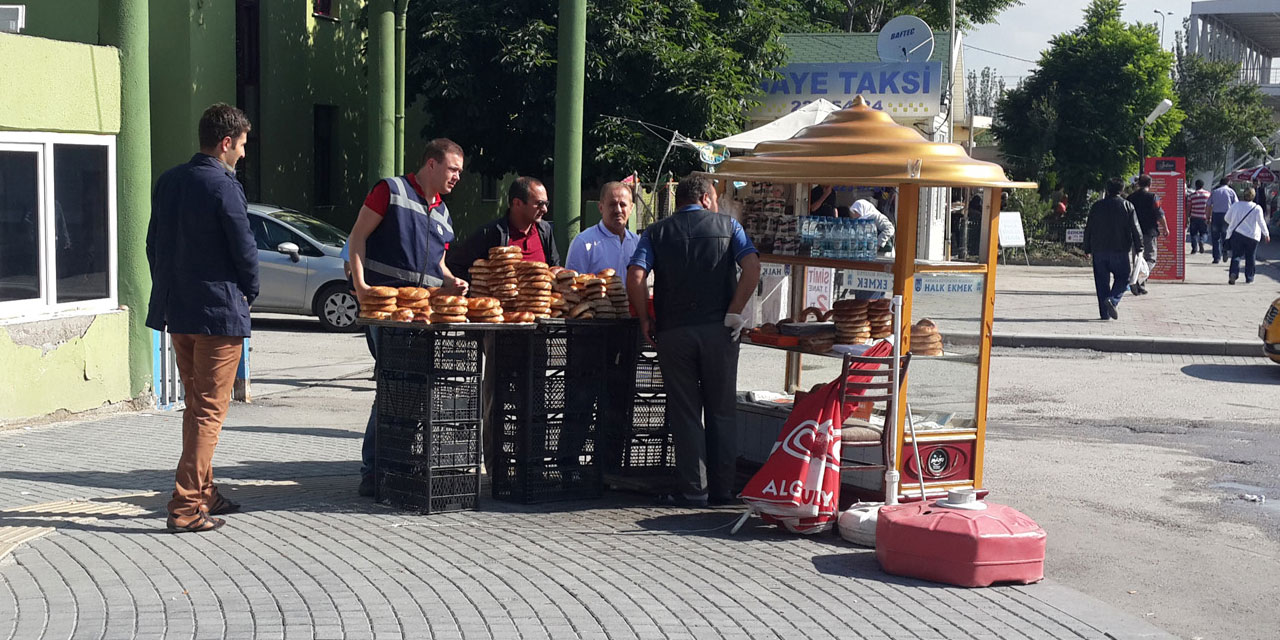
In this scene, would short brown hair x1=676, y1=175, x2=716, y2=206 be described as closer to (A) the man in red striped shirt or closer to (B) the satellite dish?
(B) the satellite dish

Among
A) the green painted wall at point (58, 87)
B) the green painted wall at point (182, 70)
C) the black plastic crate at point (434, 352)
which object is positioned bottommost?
the black plastic crate at point (434, 352)

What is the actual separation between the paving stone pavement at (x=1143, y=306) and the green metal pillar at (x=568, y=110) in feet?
26.0

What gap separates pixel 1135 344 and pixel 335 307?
9807 millimetres

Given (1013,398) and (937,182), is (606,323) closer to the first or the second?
(937,182)

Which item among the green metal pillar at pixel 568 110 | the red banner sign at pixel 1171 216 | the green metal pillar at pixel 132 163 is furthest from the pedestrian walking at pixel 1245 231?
the green metal pillar at pixel 132 163

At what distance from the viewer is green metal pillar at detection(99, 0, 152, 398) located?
1004 cm

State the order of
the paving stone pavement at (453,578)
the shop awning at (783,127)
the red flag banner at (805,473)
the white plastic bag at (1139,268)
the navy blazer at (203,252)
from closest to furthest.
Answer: the paving stone pavement at (453,578)
the navy blazer at (203,252)
the red flag banner at (805,473)
the shop awning at (783,127)
the white plastic bag at (1139,268)

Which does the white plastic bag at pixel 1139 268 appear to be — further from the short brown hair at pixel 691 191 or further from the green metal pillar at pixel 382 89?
the short brown hair at pixel 691 191

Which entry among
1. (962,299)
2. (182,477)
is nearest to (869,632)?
(962,299)

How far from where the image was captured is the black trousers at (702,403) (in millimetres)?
7277

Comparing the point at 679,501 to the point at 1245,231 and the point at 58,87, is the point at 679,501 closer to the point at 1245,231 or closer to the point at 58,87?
the point at 58,87

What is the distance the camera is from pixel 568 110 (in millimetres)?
10273

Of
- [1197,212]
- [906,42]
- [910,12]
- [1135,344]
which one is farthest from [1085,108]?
[1135,344]

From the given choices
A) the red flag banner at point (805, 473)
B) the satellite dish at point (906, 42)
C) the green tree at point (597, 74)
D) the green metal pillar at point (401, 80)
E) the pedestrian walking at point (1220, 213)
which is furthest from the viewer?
the pedestrian walking at point (1220, 213)
